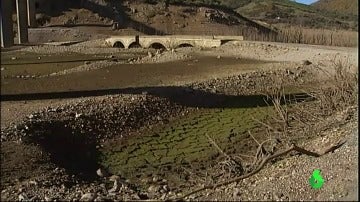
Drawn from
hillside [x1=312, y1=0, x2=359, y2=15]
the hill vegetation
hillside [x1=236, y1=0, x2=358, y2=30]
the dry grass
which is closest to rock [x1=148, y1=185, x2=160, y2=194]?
the dry grass

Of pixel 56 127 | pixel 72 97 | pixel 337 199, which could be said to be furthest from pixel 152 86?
pixel 337 199

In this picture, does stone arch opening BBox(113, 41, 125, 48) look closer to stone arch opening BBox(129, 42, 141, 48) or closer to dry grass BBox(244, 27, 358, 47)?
stone arch opening BBox(129, 42, 141, 48)

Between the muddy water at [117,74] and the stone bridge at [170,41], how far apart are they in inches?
263

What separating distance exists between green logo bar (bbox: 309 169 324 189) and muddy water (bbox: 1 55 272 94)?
944cm

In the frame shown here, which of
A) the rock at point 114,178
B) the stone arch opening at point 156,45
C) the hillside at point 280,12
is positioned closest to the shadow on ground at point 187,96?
the rock at point 114,178

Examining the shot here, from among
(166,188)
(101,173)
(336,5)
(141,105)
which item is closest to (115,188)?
(166,188)

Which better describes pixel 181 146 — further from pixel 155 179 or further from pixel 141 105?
pixel 141 105

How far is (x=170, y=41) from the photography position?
3844cm

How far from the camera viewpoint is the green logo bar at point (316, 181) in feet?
23.4

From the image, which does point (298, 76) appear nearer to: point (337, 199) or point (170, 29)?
point (337, 199)

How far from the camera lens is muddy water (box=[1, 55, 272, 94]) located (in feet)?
58.0

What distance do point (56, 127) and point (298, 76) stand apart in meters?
12.6

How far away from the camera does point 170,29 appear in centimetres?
5306

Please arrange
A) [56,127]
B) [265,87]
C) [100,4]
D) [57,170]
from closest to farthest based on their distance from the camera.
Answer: [57,170], [56,127], [265,87], [100,4]
